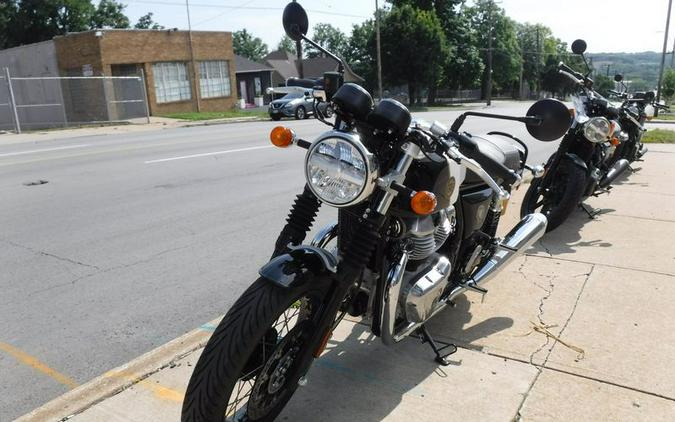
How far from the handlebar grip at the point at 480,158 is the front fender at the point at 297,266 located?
33.5 inches

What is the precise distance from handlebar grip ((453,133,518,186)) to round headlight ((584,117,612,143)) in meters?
3.42

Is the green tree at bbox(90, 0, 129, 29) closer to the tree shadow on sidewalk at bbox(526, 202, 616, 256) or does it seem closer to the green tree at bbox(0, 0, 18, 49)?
the green tree at bbox(0, 0, 18, 49)

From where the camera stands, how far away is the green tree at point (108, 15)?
54675mm

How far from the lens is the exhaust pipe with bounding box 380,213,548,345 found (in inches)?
111

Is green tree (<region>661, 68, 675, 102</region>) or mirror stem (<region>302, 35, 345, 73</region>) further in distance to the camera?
green tree (<region>661, 68, 675, 102</region>)

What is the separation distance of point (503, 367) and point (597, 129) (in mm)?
3449

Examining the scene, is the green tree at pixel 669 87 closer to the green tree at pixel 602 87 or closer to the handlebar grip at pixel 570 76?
the green tree at pixel 602 87

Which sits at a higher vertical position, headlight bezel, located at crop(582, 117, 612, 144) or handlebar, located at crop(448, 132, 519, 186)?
handlebar, located at crop(448, 132, 519, 186)

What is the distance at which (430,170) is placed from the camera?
2.82 meters

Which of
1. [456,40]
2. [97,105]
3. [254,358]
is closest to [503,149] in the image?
[254,358]

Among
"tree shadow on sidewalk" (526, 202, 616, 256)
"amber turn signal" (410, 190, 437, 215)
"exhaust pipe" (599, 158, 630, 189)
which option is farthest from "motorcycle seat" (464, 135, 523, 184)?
"exhaust pipe" (599, 158, 630, 189)

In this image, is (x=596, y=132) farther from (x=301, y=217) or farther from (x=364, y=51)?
(x=364, y=51)

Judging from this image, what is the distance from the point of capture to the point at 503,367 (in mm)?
3277

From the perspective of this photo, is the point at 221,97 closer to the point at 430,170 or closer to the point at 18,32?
the point at 18,32
